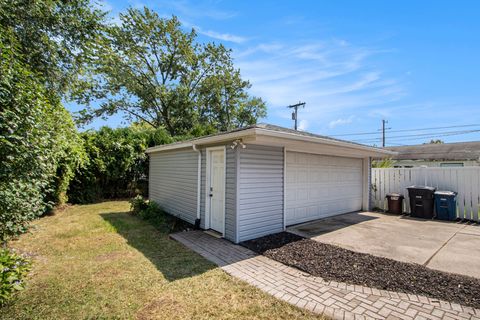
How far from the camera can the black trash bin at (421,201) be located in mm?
7871

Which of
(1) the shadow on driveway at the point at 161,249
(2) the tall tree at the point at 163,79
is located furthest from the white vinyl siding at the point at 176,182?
(2) the tall tree at the point at 163,79

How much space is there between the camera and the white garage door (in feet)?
21.2

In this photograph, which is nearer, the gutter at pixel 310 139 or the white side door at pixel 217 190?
the gutter at pixel 310 139

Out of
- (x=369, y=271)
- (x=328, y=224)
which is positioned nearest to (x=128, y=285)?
(x=369, y=271)

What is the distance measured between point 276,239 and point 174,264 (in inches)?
93.4

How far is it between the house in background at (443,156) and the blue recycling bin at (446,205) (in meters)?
7.05

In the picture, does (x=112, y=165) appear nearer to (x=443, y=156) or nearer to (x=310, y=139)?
(x=310, y=139)

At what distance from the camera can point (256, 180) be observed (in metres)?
5.34

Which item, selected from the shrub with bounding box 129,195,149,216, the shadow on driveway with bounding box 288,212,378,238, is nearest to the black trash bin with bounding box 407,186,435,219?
the shadow on driveway with bounding box 288,212,378,238

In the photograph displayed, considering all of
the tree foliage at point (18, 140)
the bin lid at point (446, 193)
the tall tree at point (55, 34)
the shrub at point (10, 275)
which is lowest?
the shrub at point (10, 275)

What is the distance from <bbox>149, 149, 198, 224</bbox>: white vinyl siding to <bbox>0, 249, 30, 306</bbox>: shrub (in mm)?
3744

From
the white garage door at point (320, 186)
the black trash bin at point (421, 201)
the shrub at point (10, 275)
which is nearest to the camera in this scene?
the shrub at point (10, 275)

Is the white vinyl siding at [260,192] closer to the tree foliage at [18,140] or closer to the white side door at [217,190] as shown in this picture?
the white side door at [217,190]

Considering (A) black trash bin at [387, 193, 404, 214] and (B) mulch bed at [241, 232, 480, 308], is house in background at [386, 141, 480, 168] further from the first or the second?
(B) mulch bed at [241, 232, 480, 308]
